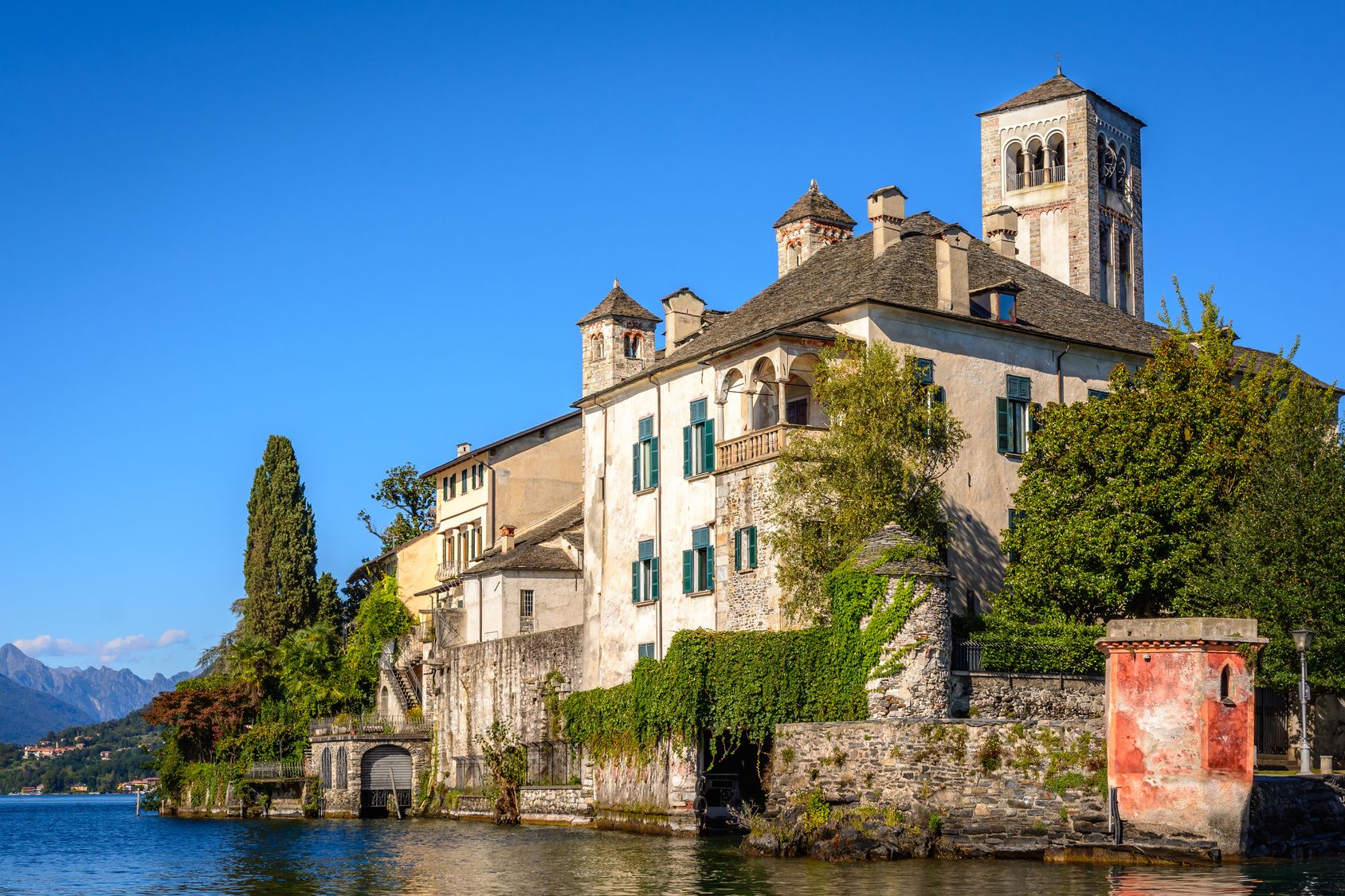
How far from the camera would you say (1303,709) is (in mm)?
33750

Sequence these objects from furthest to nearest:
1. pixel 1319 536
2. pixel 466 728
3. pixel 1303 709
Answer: pixel 466 728, pixel 1319 536, pixel 1303 709

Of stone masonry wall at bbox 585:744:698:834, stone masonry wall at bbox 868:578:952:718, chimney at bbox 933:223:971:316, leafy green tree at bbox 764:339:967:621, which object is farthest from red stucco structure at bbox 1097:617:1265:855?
chimney at bbox 933:223:971:316

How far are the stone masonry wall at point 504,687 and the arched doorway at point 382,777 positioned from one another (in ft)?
8.66

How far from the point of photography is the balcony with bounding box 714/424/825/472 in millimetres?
42625

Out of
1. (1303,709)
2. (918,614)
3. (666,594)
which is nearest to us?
(1303,709)

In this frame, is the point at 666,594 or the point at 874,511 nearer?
the point at 874,511

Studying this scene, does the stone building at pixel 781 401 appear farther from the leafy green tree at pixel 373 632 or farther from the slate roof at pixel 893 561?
the leafy green tree at pixel 373 632

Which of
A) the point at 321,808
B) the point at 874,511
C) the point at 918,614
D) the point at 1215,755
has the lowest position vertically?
the point at 321,808

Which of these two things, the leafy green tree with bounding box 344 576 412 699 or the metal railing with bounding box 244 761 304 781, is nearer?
the metal railing with bounding box 244 761 304 781

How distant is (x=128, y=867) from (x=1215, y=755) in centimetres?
Answer: 2723

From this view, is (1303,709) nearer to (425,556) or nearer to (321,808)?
(321,808)

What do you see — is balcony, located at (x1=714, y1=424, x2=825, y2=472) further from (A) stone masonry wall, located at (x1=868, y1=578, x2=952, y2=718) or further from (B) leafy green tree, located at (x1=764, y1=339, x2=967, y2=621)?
(A) stone masonry wall, located at (x1=868, y1=578, x2=952, y2=718)

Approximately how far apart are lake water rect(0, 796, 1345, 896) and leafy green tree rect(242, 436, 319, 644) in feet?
84.3

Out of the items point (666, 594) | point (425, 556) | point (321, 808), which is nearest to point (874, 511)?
point (666, 594)
